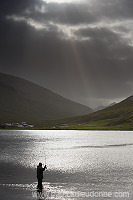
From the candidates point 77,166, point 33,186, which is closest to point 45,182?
point 33,186

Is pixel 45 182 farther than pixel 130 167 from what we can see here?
No

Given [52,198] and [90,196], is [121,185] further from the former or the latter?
[52,198]

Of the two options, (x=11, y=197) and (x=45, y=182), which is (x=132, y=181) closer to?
(x=45, y=182)

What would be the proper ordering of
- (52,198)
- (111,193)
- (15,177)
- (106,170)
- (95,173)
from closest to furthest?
1. (52,198)
2. (111,193)
3. (15,177)
4. (95,173)
5. (106,170)

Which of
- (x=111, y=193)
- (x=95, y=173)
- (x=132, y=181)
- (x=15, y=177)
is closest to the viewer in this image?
(x=111, y=193)

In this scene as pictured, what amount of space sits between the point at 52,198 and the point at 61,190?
5533 millimetres

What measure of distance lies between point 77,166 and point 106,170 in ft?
34.0

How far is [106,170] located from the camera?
2862 inches

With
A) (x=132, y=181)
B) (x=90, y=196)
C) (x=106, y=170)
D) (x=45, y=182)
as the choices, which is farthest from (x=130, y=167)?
(x=90, y=196)

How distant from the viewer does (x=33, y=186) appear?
53969 millimetres

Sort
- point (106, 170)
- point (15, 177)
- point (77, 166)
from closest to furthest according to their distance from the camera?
point (15, 177) < point (106, 170) < point (77, 166)

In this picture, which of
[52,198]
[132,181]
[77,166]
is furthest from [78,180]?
[77,166]

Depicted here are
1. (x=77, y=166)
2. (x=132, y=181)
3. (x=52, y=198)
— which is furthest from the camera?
(x=77, y=166)

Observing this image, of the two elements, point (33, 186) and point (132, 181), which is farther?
point (132, 181)
